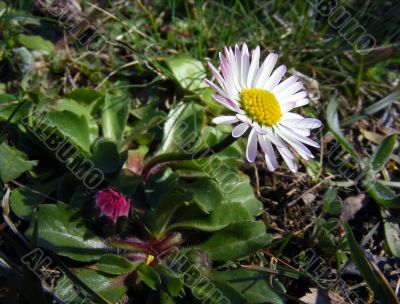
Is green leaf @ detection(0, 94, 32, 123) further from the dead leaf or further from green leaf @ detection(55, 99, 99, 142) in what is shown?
the dead leaf

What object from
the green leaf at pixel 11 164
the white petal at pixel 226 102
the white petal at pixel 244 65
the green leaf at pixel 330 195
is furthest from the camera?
the green leaf at pixel 330 195

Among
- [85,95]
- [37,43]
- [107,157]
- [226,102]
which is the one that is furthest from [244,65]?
[37,43]

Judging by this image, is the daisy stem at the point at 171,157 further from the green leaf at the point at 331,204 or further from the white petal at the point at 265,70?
the green leaf at the point at 331,204

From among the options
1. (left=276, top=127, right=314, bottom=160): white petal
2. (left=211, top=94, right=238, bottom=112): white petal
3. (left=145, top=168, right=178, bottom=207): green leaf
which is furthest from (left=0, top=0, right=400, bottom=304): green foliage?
(left=211, top=94, right=238, bottom=112): white petal

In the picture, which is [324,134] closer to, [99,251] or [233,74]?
[233,74]

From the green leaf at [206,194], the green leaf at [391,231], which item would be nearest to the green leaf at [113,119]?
the green leaf at [206,194]

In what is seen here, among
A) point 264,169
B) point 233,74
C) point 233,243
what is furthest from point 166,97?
point 233,243
